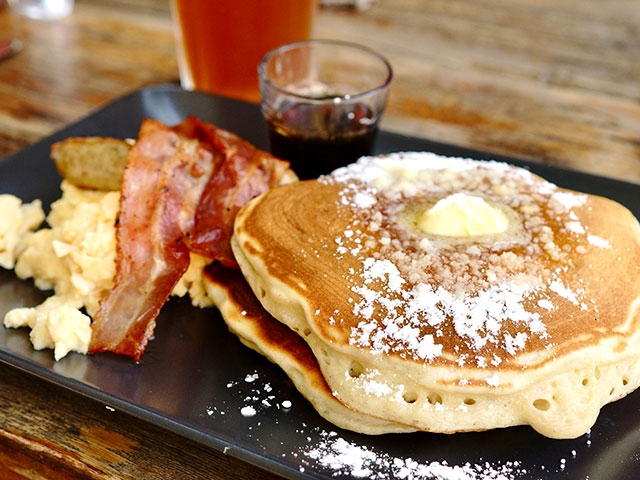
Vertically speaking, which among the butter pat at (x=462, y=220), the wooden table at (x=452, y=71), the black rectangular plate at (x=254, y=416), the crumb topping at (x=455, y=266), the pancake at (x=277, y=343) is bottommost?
the wooden table at (x=452, y=71)

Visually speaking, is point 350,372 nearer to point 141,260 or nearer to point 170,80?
point 141,260

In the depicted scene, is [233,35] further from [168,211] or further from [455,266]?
[455,266]

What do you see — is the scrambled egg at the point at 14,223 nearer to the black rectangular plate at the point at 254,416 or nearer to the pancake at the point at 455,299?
the black rectangular plate at the point at 254,416

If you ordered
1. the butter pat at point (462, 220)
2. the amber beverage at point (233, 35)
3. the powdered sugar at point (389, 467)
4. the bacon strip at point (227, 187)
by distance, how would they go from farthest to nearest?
the amber beverage at point (233, 35), the bacon strip at point (227, 187), the butter pat at point (462, 220), the powdered sugar at point (389, 467)

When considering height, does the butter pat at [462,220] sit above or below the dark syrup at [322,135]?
above

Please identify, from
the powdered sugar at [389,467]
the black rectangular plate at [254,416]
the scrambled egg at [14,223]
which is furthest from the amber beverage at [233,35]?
the powdered sugar at [389,467]

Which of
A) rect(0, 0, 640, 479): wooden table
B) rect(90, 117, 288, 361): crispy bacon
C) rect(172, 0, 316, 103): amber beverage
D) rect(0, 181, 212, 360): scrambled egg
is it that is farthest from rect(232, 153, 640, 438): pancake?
rect(172, 0, 316, 103): amber beverage

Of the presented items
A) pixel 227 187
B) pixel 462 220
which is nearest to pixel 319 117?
pixel 227 187

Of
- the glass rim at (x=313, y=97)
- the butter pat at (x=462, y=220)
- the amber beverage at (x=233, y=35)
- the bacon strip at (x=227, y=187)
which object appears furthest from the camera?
the amber beverage at (x=233, y=35)
